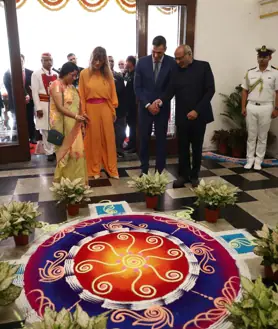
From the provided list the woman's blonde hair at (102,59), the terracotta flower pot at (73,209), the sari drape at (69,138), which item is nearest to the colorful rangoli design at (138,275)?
the terracotta flower pot at (73,209)

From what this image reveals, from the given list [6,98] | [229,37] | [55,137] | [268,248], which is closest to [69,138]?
[55,137]

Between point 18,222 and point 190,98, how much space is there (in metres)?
2.10

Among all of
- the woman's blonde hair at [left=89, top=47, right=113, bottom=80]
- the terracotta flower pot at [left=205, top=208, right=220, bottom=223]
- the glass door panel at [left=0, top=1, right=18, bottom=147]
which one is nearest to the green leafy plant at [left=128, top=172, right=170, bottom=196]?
the terracotta flower pot at [left=205, top=208, right=220, bottom=223]

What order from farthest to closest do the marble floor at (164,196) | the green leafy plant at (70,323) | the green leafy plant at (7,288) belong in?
the marble floor at (164,196)
the green leafy plant at (7,288)
the green leafy plant at (70,323)

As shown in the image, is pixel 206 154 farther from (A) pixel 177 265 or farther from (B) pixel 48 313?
(B) pixel 48 313

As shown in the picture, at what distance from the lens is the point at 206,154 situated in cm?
510

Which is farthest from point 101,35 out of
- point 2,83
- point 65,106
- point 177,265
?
point 177,265

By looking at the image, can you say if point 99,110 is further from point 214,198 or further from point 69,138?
point 214,198

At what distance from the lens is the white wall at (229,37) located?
15.8 ft

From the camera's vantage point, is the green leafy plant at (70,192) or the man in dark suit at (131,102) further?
the man in dark suit at (131,102)

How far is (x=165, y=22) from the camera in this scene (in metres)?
4.80

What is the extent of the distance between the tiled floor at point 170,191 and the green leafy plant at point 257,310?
47.0 inches

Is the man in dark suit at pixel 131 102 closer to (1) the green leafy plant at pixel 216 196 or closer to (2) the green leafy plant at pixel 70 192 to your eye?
(2) the green leafy plant at pixel 70 192

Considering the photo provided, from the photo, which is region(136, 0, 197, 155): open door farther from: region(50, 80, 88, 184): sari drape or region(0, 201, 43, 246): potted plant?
region(0, 201, 43, 246): potted plant
